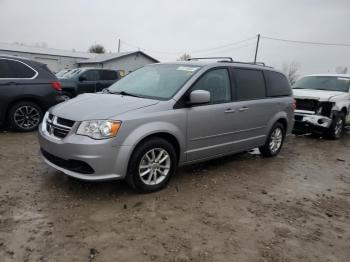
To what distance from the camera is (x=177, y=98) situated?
14.2 ft

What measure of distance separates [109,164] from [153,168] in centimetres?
67

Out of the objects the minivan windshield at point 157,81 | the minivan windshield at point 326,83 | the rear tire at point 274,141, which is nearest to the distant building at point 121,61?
Answer: the minivan windshield at point 326,83

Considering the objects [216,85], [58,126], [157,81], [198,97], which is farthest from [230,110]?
[58,126]

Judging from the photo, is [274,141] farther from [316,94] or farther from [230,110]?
[316,94]

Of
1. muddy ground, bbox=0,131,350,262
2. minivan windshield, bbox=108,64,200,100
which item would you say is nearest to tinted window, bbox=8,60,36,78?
muddy ground, bbox=0,131,350,262

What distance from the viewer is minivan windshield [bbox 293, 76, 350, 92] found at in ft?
31.6

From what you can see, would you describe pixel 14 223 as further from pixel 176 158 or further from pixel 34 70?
pixel 34 70

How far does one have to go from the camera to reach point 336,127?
29.8ft

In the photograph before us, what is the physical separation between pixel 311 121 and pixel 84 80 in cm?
823

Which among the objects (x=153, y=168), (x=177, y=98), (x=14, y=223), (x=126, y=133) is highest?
(x=177, y=98)

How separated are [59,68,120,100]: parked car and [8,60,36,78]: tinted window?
3736 mm

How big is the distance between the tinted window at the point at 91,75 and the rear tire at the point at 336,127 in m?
8.76

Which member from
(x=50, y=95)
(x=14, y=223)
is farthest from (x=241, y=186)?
(x=50, y=95)

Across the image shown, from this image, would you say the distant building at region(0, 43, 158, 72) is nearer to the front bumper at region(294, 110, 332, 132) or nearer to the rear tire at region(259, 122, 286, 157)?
the front bumper at region(294, 110, 332, 132)
